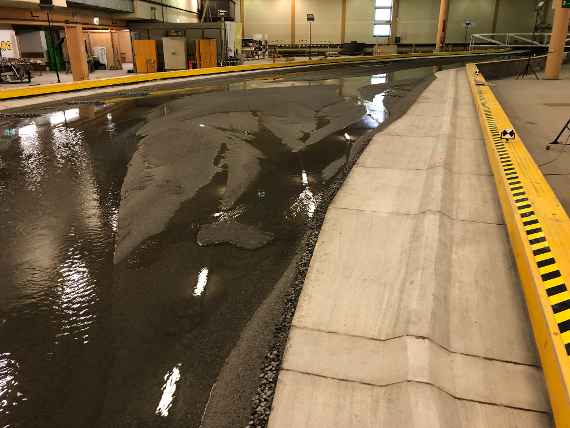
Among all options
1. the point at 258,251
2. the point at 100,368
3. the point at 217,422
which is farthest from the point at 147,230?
the point at 217,422

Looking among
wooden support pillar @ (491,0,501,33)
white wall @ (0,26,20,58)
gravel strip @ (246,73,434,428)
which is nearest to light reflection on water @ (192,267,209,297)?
gravel strip @ (246,73,434,428)

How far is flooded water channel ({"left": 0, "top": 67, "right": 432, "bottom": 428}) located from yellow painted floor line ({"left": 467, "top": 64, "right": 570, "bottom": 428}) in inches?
60.8

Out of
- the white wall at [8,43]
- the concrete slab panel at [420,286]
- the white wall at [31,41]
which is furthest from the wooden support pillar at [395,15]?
the concrete slab panel at [420,286]

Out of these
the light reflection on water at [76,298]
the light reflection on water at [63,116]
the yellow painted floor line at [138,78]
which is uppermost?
the yellow painted floor line at [138,78]

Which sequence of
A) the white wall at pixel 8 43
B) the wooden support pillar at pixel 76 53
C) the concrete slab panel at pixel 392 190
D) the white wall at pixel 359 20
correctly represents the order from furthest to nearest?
the white wall at pixel 359 20, the white wall at pixel 8 43, the wooden support pillar at pixel 76 53, the concrete slab panel at pixel 392 190

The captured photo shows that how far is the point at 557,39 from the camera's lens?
53.6 ft

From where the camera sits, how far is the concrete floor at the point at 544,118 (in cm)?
506

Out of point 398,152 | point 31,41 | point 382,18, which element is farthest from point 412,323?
point 382,18

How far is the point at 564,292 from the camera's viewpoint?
7.69ft

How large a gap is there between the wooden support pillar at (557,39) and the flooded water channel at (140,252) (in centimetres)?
1329

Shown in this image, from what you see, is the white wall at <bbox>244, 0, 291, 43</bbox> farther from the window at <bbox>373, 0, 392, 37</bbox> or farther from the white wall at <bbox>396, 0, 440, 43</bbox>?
the white wall at <bbox>396, 0, 440, 43</bbox>

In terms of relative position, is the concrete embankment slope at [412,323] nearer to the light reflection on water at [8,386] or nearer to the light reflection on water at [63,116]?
the light reflection on water at [8,386]

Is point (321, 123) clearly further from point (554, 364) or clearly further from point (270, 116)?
point (554, 364)

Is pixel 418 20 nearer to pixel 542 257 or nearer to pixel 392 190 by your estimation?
pixel 392 190
